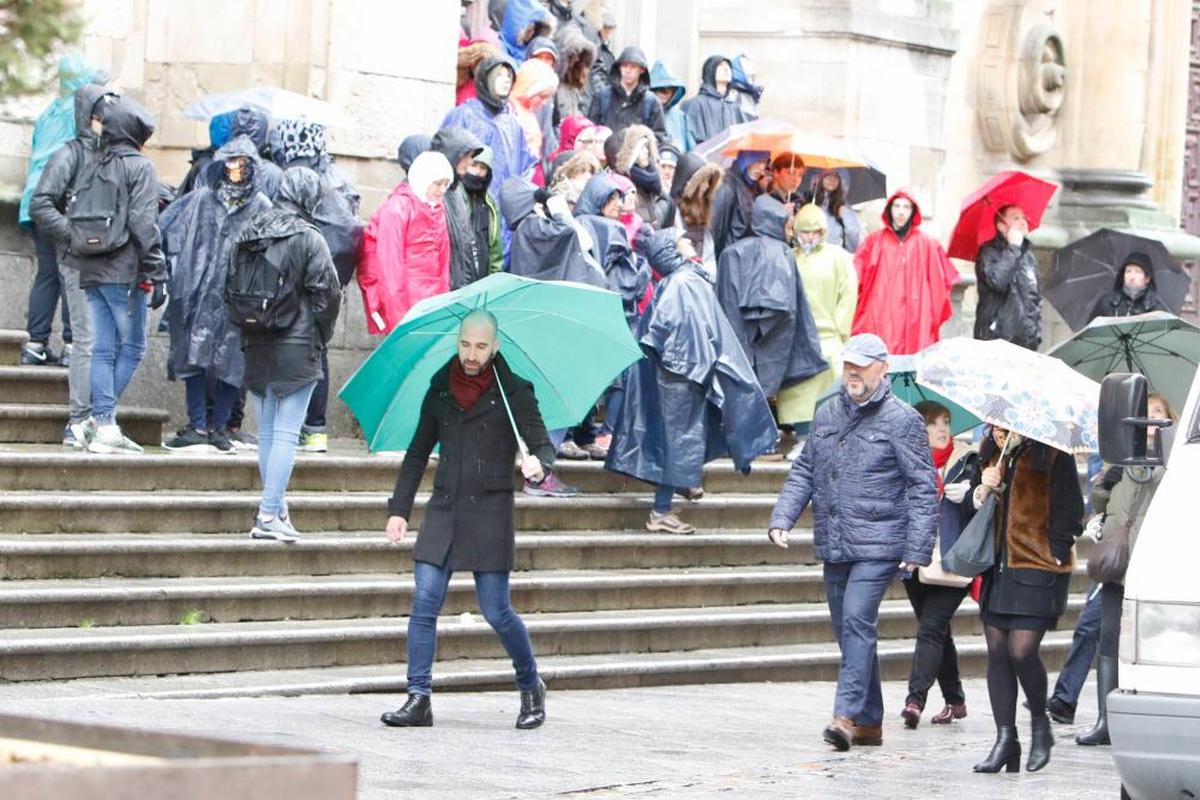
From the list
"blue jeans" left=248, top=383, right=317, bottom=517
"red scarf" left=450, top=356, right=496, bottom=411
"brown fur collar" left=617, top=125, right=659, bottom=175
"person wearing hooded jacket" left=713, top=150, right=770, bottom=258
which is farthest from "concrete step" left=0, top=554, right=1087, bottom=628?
"brown fur collar" left=617, top=125, right=659, bottom=175

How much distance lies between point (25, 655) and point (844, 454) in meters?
3.42

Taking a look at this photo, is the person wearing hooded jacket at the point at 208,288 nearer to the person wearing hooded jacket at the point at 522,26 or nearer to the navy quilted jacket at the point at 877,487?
the person wearing hooded jacket at the point at 522,26

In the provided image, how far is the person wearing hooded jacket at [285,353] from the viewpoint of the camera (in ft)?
41.0

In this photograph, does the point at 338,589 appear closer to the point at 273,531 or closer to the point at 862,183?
the point at 273,531

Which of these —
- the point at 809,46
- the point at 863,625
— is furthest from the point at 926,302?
the point at 863,625

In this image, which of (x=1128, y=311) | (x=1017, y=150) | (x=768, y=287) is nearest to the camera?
(x=768, y=287)

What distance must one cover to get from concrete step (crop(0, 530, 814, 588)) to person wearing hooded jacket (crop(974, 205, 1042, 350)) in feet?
13.0

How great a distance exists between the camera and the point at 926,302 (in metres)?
17.5

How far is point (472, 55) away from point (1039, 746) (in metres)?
7.52

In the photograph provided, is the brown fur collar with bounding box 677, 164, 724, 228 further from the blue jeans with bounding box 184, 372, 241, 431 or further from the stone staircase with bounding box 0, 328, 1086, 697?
the blue jeans with bounding box 184, 372, 241, 431

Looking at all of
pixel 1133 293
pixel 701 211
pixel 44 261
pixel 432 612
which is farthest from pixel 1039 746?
pixel 1133 293

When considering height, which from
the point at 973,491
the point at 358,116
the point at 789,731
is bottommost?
the point at 789,731

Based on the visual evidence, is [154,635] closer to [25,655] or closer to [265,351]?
[25,655]

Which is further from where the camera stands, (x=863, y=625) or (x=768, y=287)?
(x=768, y=287)
